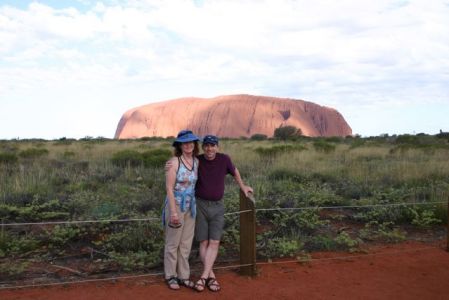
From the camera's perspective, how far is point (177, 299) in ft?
14.8

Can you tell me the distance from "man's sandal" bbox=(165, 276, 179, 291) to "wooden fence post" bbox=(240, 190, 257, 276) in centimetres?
Answer: 86

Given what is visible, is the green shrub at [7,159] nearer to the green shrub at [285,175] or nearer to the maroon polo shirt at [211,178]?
the green shrub at [285,175]

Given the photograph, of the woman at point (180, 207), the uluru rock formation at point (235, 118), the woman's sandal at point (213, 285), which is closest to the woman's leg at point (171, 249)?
the woman at point (180, 207)

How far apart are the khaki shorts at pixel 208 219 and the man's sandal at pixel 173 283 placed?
49 centimetres

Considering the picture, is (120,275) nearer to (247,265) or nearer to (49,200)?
(247,265)

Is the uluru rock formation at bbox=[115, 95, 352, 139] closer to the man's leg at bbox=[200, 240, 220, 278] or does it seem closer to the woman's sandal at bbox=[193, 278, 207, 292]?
the man's leg at bbox=[200, 240, 220, 278]

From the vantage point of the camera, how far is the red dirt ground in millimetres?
4609

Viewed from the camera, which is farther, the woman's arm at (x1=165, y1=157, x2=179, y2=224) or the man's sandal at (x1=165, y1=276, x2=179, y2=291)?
the man's sandal at (x1=165, y1=276, x2=179, y2=291)

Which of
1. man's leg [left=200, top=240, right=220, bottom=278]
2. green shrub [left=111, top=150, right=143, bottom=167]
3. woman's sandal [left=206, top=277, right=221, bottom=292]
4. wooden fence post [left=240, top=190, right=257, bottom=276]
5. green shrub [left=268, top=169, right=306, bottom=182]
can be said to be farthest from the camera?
green shrub [left=111, top=150, right=143, bottom=167]

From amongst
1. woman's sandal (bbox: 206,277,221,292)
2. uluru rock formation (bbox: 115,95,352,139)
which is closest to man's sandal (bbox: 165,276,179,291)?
woman's sandal (bbox: 206,277,221,292)

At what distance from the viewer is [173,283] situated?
4.78m

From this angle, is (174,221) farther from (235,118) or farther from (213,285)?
(235,118)

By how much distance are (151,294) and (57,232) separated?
1.99 meters

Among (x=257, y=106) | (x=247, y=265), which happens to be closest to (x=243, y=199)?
(x=247, y=265)
